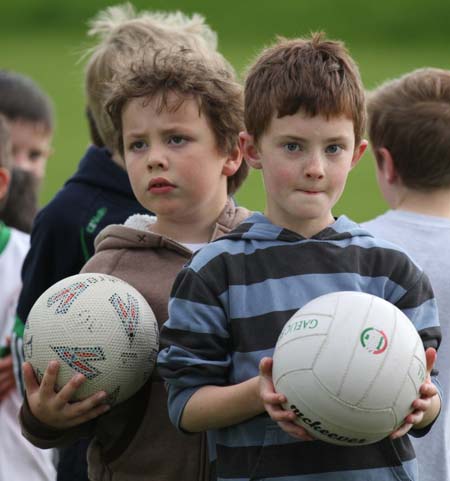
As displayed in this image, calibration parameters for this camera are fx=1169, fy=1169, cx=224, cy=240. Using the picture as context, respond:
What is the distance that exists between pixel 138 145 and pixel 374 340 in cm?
151

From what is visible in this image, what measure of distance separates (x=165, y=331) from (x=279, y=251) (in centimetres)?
47

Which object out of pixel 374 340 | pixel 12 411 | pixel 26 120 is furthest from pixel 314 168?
pixel 26 120

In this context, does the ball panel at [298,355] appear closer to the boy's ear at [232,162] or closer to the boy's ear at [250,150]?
the boy's ear at [250,150]

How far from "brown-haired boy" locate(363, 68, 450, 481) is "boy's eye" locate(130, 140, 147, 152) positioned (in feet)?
3.81

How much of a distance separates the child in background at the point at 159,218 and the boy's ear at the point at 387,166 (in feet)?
3.02

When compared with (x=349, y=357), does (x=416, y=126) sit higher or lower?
higher

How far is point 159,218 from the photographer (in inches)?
187

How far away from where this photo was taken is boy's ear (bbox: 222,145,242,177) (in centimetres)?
481

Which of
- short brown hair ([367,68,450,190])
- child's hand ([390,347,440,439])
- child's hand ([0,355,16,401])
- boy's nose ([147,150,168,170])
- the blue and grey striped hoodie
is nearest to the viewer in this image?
child's hand ([390,347,440,439])

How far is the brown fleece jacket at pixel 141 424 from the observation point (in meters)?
4.41

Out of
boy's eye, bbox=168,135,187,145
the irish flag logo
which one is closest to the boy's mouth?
boy's eye, bbox=168,135,187,145

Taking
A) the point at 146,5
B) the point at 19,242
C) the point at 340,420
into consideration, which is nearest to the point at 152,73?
the point at 340,420

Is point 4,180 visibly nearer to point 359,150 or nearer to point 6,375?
point 6,375

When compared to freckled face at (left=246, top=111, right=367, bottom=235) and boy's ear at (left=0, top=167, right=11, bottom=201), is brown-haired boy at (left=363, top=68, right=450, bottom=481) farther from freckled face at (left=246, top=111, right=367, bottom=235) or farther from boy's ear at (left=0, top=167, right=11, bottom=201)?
boy's ear at (left=0, top=167, right=11, bottom=201)
